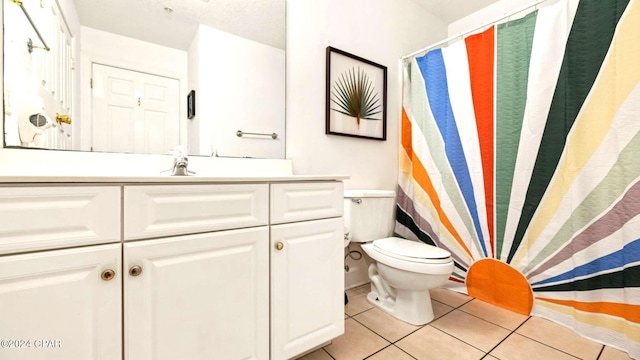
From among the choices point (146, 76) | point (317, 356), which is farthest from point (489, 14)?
point (317, 356)

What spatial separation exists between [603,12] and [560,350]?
63.6 inches

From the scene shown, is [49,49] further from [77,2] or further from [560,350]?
[560,350]

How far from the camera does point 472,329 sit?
1440mm

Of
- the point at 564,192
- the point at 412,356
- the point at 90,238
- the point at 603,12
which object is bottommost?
the point at 412,356

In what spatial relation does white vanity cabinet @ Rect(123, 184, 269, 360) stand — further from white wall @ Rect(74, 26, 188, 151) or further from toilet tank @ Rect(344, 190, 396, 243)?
toilet tank @ Rect(344, 190, 396, 243)

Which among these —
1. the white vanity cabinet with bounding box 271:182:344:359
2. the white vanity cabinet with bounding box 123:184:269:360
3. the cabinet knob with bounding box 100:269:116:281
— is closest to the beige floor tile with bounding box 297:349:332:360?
the white vanity cabinet with bounding box 271:182:344:359

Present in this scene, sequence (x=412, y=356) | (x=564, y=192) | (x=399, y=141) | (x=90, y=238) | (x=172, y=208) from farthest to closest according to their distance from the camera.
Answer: (x=399, y=141)
(x=564, y=192)
(x=412, y=356)
(x=172, y=208)
(x=90, y=238)

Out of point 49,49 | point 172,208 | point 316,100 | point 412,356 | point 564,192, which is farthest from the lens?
point 316,100

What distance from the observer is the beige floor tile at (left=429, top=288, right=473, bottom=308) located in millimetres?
1750

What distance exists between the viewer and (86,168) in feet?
3.52

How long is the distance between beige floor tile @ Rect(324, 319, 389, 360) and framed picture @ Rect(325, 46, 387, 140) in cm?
117

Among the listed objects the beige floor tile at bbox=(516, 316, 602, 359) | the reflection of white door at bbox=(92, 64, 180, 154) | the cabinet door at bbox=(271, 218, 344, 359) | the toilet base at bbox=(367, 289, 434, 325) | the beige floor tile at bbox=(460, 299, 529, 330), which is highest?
the reflection of white door at bbox=(92, 64, 180, 154)

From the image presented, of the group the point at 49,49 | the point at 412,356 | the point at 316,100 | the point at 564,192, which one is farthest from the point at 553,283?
the point at 49,49

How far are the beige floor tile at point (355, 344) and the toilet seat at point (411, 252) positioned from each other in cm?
42
